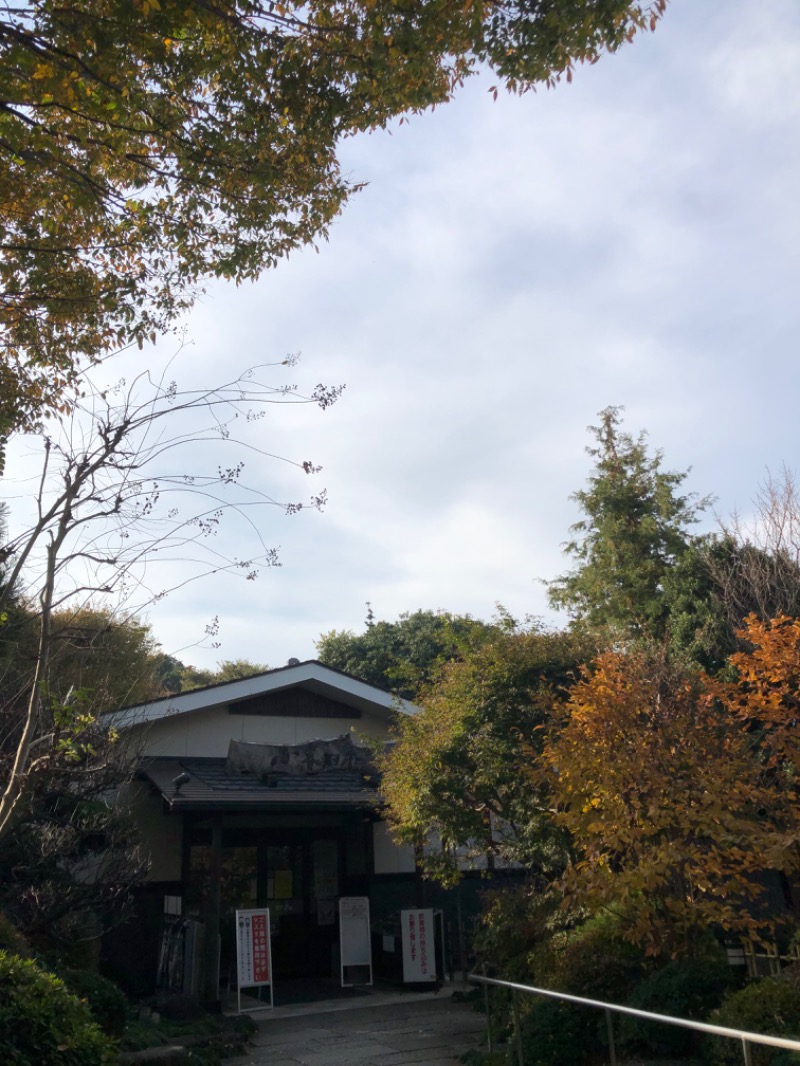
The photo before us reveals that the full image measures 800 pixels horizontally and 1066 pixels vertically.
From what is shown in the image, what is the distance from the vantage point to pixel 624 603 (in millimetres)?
22594

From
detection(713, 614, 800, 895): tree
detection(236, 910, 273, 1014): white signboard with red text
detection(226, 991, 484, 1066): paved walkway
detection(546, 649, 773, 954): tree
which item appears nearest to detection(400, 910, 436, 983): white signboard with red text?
detection(226, 991, 484, 1066): paved walkway

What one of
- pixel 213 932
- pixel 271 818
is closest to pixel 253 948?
pixel 213 932

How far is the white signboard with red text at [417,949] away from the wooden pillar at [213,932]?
9.21ft

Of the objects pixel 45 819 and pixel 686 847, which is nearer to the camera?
pixel 686 847

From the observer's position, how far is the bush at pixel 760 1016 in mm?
6280

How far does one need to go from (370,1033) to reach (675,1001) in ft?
15.4

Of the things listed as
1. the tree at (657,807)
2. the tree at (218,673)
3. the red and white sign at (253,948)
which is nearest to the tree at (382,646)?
the tree at (218,673)

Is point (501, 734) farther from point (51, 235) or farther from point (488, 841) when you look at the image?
point (51, 235)

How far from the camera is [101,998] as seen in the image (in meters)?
8.84

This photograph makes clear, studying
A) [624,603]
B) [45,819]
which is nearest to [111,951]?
[45,819]

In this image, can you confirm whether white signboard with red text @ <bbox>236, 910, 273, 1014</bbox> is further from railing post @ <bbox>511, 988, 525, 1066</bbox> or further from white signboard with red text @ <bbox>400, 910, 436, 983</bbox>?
railing post @ <bbox>511, 988, 525, 1066</bbox>

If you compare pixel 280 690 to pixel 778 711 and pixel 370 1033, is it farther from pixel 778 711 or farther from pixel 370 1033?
pixel 778 711

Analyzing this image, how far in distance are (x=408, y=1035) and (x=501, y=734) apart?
3600mm

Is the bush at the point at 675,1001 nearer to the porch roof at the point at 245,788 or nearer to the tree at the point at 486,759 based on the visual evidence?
the tree at the point at 486,759
